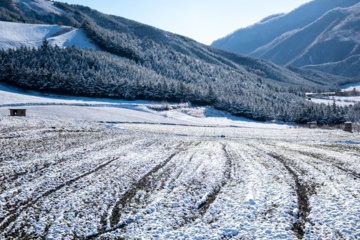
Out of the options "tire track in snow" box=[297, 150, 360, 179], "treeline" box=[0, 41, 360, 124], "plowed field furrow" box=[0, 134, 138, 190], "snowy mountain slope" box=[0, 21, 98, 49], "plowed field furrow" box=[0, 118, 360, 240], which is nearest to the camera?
"plowed field furrow" box=[0, 118, 360, 240]

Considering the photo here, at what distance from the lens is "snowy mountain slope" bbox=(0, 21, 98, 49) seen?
106875 mm

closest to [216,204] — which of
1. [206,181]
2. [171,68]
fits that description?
[206,181]

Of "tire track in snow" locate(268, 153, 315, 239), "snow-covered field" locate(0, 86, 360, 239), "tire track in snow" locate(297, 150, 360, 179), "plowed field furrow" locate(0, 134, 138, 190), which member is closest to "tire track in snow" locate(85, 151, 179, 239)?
"snow-covered field" locate(0, 86, 360, 239)

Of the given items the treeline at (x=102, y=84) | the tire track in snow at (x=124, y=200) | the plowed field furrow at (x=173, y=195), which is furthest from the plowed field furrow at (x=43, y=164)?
the treeline at (x=102, y=84)

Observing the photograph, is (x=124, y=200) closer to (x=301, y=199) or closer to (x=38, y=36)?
(x=301, y=199)

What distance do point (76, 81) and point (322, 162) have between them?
62.7m

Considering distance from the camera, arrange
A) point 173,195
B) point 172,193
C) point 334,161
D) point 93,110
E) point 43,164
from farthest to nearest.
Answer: point 93,110 → point 334,161 → point 43,164 → point 172,193 → point 173,195

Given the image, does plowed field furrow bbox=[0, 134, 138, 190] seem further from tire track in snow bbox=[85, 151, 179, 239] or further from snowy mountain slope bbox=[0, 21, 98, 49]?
snowy mountain slope bbox=[0, 21, 98, 49]

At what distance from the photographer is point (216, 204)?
13.5 m

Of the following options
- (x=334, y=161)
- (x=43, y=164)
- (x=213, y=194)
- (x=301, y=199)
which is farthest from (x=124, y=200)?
(x=334, y=161)

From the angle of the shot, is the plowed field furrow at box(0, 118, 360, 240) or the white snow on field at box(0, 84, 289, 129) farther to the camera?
the white snow on field at box(0, 84, 289, 129)

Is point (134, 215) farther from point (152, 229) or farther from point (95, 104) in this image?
point (95, 104)

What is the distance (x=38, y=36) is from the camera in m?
121

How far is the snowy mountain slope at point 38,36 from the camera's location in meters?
107
